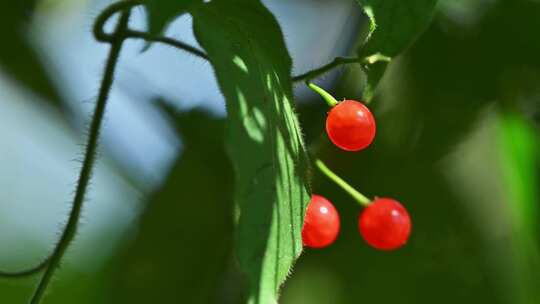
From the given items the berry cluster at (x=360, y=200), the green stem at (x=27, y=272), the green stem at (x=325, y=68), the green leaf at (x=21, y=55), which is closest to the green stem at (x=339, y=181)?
the berry cluster at (x=360, y=200)

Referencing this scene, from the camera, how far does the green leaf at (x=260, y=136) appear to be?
613 mm

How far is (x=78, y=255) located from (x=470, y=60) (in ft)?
2.80

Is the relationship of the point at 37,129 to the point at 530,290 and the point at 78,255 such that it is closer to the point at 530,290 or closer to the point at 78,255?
the point at 78,255

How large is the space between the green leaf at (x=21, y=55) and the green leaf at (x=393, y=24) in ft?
3.49

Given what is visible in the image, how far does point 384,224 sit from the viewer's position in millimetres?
943

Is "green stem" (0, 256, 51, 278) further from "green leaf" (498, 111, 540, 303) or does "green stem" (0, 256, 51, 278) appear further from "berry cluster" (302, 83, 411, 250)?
"green leaf" (498, 111, 540, 303)

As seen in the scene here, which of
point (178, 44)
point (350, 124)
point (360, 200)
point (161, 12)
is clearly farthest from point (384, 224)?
point (161, 12)

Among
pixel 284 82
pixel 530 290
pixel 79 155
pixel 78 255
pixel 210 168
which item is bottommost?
pixel 78 255

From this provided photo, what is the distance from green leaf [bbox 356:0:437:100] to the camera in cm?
72

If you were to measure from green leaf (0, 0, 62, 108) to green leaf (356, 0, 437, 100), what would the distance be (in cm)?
107

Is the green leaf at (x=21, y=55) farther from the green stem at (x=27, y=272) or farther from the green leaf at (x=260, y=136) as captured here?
the green leaf at (x=260, y=136)

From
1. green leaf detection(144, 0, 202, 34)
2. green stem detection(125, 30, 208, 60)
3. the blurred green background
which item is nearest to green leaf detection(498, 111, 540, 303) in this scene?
the blurred green background

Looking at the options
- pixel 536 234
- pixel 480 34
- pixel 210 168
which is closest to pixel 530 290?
pixel 536 234

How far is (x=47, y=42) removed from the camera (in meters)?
1.77
